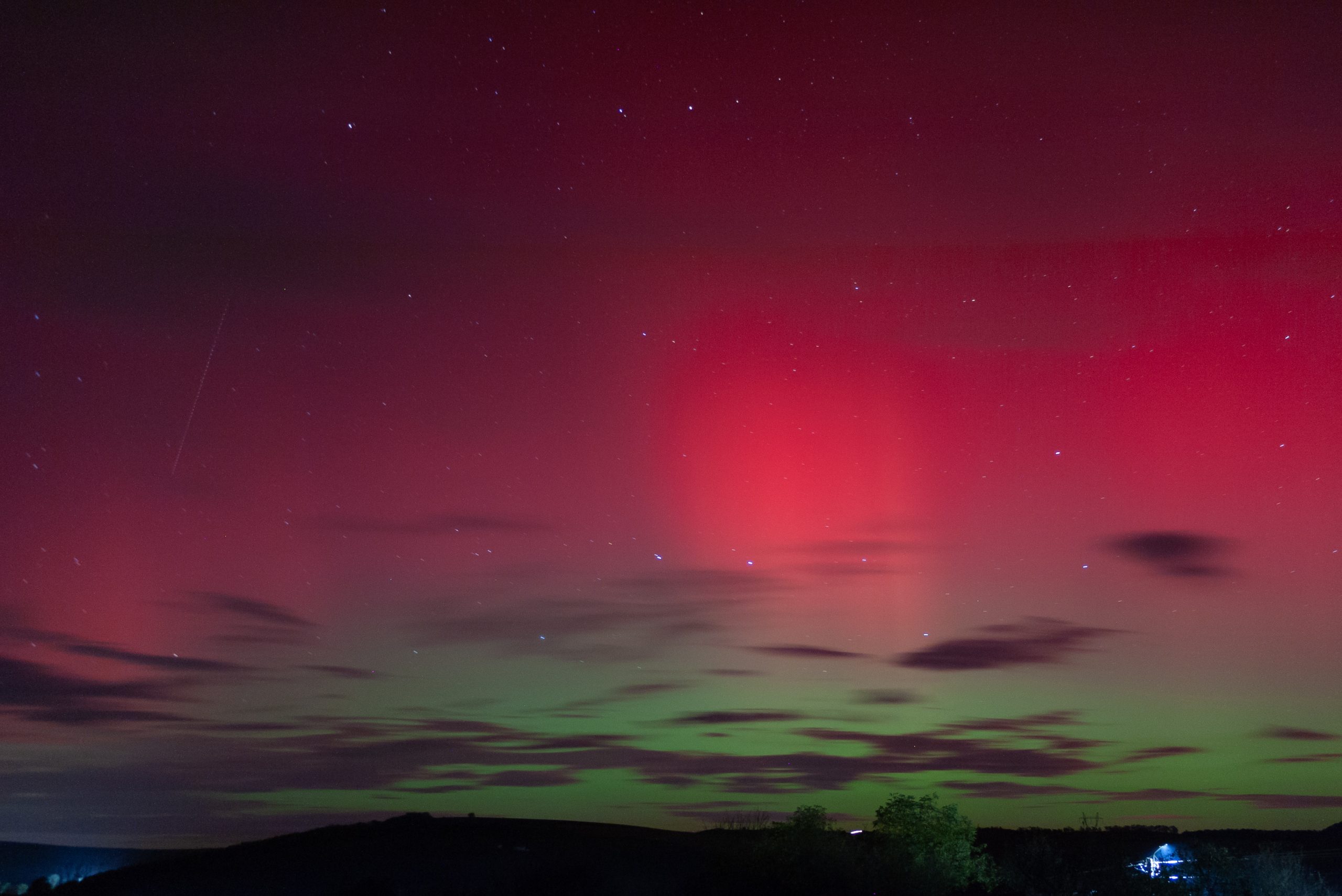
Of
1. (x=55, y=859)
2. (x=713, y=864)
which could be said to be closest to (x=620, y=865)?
(x=713, y=864)

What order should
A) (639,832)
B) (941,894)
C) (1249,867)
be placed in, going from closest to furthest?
1. (941,894)
2. (1249,867)
3. (639,832)

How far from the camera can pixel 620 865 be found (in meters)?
86.3

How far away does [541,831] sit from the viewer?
371 ft

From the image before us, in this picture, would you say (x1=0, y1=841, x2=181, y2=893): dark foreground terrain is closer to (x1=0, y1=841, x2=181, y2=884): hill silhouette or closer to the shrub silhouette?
(x1=0, y1=841, x2=181, y2=884): hill silhouette

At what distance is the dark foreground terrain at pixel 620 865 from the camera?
186 feet

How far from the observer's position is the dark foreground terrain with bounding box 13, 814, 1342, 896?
56.7 m

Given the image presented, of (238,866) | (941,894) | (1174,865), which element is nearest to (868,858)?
(941,894)

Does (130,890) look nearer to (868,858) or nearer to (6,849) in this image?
(868,858)

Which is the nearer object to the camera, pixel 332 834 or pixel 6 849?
pixel 332 834

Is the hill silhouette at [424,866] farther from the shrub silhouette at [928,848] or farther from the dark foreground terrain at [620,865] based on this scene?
the shrub silhouette at [928,848]

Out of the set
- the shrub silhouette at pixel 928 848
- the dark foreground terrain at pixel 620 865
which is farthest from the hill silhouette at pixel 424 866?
the shrub silhouette at pixel 928 848

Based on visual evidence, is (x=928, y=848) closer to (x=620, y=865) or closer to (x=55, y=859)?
(x=620, y=865)

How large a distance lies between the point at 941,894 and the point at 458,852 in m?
44.4

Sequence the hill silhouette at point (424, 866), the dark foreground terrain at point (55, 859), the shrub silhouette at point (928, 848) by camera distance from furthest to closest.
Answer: the dark foreground terrain at point (55, 859), the hill silhouette at point (424, 866), the shrub silhouette at point (928, 848)
